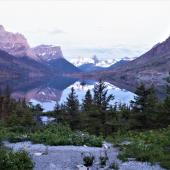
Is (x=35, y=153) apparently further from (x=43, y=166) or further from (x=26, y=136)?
(x=26, y=136)

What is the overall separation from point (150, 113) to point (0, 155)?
93.6 feet

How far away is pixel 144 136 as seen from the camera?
23.0m

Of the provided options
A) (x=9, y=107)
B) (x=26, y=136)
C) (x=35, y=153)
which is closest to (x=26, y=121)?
(x=26, y=136)

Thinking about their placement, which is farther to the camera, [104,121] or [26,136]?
[104,121]

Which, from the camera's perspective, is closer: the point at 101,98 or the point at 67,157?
the point at 67,157

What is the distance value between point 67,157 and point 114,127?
76.7 ft

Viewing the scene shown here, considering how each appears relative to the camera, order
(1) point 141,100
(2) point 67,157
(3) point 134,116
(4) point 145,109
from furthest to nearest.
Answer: (1) point 141,100, (4) point 145,109, (3) point 134,116, (2) point 67,157

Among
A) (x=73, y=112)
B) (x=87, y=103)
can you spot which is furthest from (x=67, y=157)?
(x=87, y=103)

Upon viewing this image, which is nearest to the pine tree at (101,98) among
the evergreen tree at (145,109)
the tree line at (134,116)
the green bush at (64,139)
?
the tree line at (134,116)

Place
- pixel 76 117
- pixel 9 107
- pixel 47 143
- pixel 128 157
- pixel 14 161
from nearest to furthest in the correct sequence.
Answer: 1. pixel 14 161
2. pixel 128 157
3. pixel 47 143
4. pixel 76 117
5. pixel 9 107

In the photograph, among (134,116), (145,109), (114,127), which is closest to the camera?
(114,127)

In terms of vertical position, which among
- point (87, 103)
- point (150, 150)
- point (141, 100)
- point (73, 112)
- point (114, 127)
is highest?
point (141, 100)

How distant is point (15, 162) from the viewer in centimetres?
1534

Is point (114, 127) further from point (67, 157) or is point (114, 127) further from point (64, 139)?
point (67, 157)
